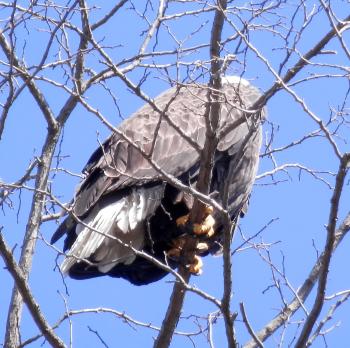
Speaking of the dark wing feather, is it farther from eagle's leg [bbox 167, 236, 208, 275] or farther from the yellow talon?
eagle's leg [bbox 167, 236, 208, 275]

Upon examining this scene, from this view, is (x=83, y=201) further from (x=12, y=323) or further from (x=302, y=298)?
(x=302, y=298)

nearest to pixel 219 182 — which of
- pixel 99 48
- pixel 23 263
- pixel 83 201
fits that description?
pixel 83 201

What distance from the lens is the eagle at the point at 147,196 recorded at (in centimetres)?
565

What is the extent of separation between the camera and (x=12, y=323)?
4.82 m

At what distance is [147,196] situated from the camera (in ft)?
18.9

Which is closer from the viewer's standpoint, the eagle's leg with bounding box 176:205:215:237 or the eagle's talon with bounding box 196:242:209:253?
the eagle's leg with bounding box 176:205:215:237

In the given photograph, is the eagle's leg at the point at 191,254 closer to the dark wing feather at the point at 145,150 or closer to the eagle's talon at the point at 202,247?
the eagle's talon at the point at 202,247

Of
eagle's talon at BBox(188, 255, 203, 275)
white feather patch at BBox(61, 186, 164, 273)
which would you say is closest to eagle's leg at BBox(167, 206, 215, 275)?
eagle's talon at BBox(188, 255, 203, 275)

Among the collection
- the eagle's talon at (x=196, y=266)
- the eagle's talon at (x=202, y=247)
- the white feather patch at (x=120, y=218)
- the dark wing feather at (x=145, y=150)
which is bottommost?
the eagle's talon at (x=196, y=266)

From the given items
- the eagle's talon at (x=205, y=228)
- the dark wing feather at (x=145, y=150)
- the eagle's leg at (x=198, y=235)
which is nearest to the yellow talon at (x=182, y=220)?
the eagle's leg at (x=198, y=235)

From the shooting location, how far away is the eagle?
18.5ft

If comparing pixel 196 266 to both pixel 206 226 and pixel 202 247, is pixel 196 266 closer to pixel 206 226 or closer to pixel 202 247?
pixel 202 247

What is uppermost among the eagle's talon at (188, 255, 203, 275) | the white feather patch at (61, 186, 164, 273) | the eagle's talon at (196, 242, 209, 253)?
the white feather patch at (61, 186, 164, 273)

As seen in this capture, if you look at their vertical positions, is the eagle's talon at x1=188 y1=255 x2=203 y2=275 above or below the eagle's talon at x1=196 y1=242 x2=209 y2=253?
below
